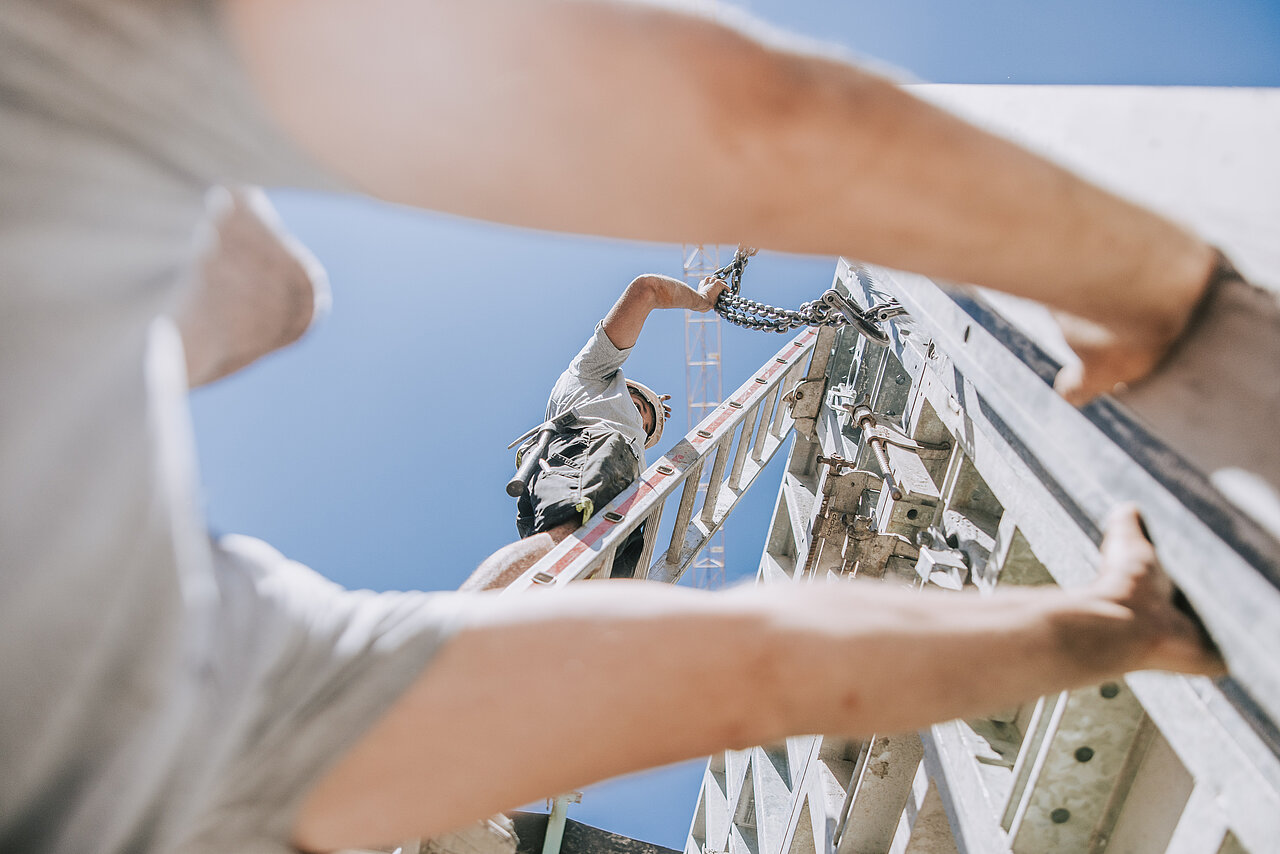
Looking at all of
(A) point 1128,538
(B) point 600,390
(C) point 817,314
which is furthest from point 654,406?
(A) point 1128,538

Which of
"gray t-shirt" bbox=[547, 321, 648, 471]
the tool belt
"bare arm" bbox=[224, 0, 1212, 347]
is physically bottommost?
the tool belt

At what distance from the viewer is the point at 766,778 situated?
235 inches

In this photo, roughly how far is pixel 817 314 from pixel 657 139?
3.83m

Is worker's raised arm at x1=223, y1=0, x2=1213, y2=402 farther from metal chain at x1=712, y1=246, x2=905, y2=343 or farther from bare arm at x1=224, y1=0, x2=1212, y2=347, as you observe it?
metal chain at x1=712, y1=246, x2=905, y2=343

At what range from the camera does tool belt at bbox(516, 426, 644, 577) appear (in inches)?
149

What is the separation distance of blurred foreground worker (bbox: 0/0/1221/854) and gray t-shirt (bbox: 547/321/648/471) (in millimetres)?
3538

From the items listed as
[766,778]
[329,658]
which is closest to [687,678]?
[329,658]

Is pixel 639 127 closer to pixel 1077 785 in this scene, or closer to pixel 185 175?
pixel 185 175

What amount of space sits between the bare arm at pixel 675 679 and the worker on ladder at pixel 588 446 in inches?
93.7

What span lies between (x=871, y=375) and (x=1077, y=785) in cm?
446

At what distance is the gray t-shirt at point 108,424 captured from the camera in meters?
0.63

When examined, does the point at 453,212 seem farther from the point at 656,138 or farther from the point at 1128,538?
the point at 1128,538

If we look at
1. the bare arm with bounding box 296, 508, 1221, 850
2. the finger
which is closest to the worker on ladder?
the bare arm with bounding box 296, 508, 1221, 850

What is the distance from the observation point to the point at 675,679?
999mm
